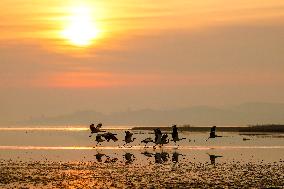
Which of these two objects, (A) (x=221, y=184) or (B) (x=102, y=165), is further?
(B) (x=102, y=165)

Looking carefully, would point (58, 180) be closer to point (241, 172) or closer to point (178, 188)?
point (178, 188)

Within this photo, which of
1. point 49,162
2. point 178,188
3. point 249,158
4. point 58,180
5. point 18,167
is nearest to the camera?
point 178,188

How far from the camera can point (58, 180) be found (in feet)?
107

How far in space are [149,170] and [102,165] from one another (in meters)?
4.68

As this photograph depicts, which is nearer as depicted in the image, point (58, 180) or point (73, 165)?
point (58, 180)

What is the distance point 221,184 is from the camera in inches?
1206

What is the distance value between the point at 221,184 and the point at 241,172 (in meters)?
5.78

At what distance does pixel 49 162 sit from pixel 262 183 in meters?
17.1

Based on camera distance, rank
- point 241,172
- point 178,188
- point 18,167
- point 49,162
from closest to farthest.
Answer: point 178,188
point 241,172
point 18,167
point 49,162

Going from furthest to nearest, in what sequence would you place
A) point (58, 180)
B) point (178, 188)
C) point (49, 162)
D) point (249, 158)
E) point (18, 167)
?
point (249, 158) < point (49, 162) < point (18, 167) < point (58, 180) < point (178, 188)

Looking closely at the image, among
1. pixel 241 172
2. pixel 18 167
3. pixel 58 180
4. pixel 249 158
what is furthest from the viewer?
pixel 249 158

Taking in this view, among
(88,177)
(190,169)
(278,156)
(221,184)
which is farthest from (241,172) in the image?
→ (278,156)

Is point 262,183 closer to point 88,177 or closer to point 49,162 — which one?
point 88,177

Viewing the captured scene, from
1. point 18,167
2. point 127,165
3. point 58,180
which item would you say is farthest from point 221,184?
point 18,167
